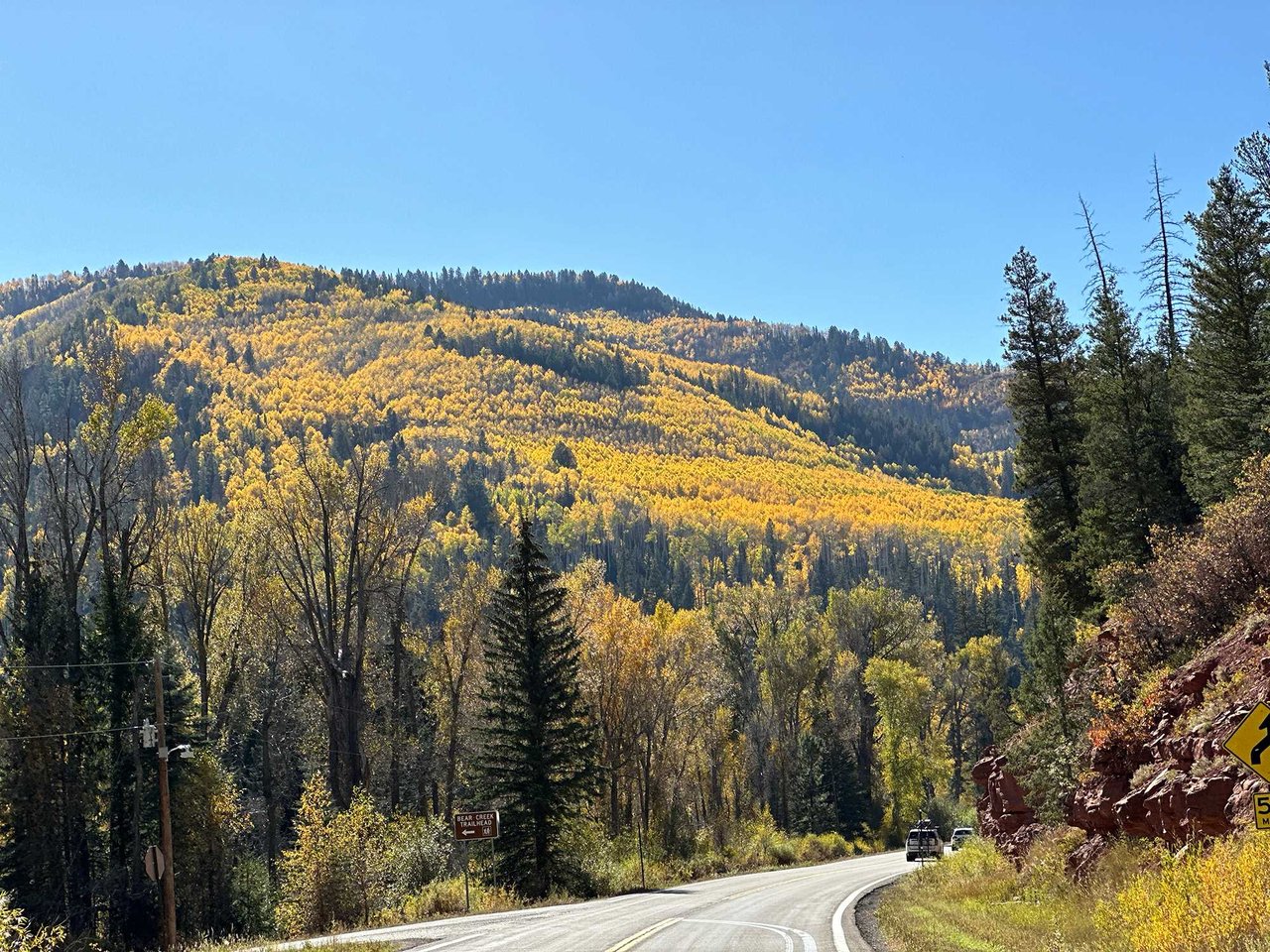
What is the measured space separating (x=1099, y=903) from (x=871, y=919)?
8.69 meters

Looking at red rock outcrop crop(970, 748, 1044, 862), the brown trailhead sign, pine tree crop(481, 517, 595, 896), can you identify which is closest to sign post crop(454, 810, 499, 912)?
the brown trailhead sign

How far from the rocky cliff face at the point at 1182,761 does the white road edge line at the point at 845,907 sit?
455cm

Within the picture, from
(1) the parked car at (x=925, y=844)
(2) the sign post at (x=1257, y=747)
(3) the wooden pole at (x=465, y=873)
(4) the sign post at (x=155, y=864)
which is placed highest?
(2) the sign post at (x=1257, y=747)

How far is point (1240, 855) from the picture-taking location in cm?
1201

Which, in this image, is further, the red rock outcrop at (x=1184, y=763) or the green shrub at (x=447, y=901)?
the green shrub at (x=447, y=901)

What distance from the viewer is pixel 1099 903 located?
15.5 meters

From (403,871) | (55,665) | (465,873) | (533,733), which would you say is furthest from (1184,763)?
(55,665)

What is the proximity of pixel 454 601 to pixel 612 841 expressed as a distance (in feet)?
42.8

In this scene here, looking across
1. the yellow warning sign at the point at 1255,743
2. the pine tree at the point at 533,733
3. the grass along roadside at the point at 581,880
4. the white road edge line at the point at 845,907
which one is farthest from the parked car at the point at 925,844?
the yellow warning sign at the point at 1255,743

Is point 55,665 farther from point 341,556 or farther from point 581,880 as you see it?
point 581,880

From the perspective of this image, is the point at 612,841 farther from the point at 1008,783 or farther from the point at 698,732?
the point at 698,732

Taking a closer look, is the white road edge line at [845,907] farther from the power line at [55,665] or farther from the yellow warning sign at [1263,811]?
the power line at [55,665]

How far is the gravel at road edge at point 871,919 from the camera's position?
18564mm

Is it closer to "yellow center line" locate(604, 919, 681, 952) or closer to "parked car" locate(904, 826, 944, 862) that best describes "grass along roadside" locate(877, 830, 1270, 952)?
"yellow center line" locate(604, 919, 681, 952)
